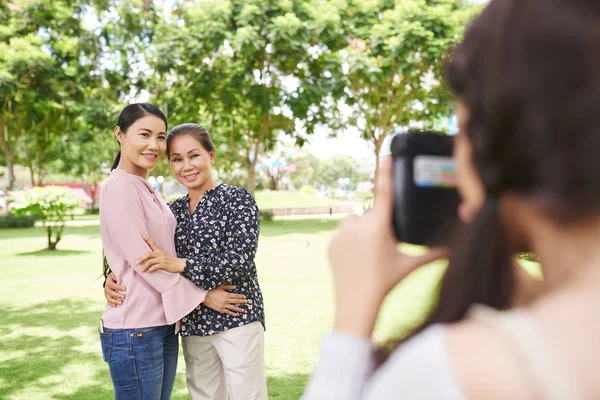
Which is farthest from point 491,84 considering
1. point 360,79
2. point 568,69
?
point 360,79

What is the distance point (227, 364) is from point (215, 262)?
479 millimetres

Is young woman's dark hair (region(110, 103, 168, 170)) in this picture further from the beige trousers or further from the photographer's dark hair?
the photographer's dark hair

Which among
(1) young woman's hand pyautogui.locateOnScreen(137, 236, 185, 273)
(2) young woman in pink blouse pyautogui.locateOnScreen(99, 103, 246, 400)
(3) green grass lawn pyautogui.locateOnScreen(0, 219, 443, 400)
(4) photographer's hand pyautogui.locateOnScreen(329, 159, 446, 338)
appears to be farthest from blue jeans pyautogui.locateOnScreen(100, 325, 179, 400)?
(4) photographer's hand pyautogui.locateOnScreen(329, 159, 446, 338)

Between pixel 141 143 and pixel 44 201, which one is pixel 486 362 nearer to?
pixel 141 143

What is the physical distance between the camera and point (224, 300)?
2.46 meters

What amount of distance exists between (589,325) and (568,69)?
23 centimetres

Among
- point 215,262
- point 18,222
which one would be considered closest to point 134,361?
point 215,262

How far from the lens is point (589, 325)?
0.52 metres

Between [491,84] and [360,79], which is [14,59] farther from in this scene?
[491,84]

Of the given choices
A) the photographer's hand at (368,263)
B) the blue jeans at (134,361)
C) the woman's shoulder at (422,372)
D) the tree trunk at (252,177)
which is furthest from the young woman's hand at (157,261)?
the tree trunk at (252,177)

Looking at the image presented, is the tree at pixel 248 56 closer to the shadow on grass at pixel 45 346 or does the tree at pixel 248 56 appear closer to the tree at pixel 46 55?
the tree at pixel 46 55

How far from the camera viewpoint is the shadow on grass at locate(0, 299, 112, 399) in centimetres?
419

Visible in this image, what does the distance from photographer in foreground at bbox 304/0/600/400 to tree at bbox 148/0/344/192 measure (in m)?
15.0

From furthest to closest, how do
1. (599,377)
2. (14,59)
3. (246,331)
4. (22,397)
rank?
(14,59), (22,397), (246,331), (599,377)
